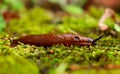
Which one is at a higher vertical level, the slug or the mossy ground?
the slug

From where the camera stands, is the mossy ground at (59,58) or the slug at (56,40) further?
the slug at (56,40)

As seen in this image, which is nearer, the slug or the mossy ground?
the mossy ground

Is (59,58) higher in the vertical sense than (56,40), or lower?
lower

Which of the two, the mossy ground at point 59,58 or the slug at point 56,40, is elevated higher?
the slug at point 56,40

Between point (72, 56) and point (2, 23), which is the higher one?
point (2, 23)

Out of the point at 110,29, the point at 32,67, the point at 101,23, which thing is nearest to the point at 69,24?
the point at 101,23

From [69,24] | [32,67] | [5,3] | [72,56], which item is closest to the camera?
[32,67]

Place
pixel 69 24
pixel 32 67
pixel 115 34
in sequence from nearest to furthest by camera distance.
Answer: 1. pixel 32 67
2. pixel 115 34
3. pixel 69 24

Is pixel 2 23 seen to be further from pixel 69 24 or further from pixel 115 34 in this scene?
pixel 115 34

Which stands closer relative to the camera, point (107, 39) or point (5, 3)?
point (107, 39)

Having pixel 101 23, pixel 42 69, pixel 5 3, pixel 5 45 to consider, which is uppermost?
pixel 5 3

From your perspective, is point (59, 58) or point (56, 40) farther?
point (56, 40)
